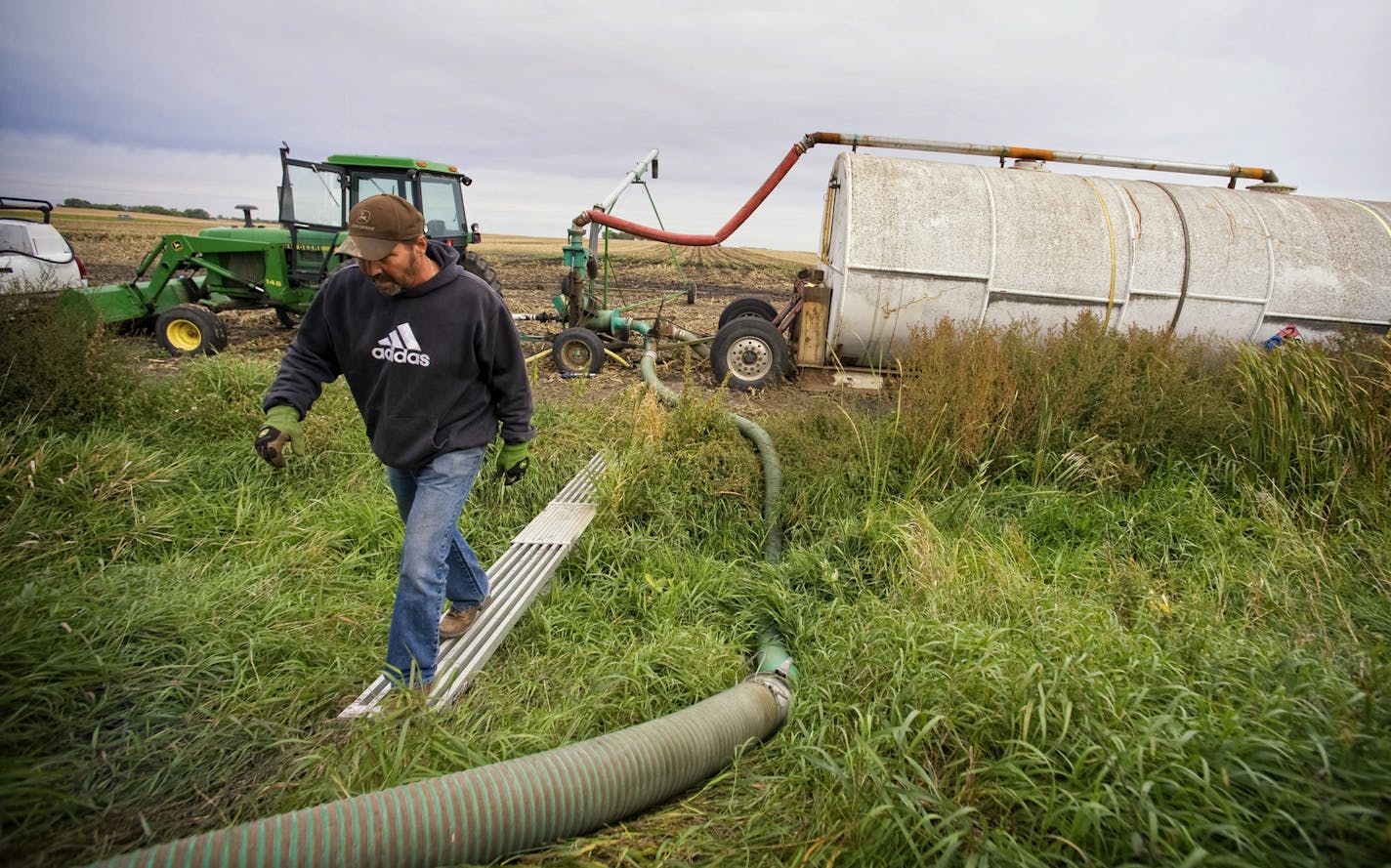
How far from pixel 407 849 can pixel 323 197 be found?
10.0m

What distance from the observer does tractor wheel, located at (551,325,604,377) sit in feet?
27.5

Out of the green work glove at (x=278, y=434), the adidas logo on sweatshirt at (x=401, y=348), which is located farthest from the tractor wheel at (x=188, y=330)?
the adidas logo on sweatshirt at (x=401, y=348)

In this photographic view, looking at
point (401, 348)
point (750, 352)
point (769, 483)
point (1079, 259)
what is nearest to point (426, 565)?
point (401, 348)

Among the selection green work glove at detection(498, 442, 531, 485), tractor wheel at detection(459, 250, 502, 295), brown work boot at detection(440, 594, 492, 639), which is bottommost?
brown work boot at detection(440, 594, 492, 639)

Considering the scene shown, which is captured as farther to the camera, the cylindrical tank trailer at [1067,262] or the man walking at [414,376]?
the cylindrical tank trailer at [1067,262]

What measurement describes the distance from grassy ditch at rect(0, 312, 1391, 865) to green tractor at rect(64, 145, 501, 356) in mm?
4579

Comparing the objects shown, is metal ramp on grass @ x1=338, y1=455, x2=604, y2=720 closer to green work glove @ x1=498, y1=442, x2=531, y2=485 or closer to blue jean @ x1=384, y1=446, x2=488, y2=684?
blue jean @ x1=384, y1=446, x2=488, y2=684

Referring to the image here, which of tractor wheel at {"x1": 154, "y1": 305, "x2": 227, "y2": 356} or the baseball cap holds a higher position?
the baseball cap

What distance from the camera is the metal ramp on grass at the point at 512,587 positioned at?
270 centimetres

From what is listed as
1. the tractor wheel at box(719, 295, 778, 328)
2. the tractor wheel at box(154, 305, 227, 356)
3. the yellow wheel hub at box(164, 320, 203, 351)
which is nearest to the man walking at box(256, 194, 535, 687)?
the tractor wheel at box(719, 295, 778, 328)

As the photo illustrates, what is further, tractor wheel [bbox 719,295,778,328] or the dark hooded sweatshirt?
tractor wheel [bbox 719,295,778,328]

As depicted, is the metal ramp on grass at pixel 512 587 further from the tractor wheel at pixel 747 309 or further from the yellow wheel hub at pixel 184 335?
the yellow wheel hub at pixel 184 335

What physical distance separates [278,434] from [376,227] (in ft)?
3.21

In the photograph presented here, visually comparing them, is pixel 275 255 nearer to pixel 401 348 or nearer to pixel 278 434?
pixel 278 434
